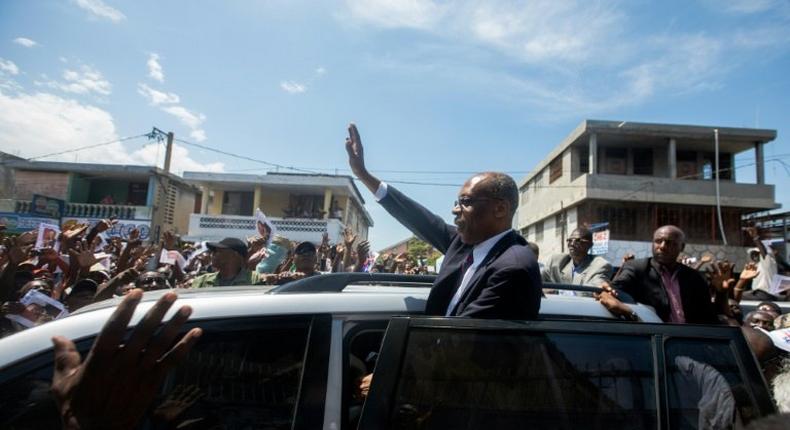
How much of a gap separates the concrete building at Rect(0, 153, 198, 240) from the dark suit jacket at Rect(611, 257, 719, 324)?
2165 centimetres

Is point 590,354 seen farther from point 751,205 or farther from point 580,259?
point 751,205

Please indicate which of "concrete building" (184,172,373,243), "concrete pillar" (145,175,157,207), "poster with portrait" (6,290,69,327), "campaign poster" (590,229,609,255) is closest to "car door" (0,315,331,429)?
"poster with portrait" (6,290,69,327)

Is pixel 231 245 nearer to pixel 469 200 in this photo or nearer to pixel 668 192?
pixel 469 200

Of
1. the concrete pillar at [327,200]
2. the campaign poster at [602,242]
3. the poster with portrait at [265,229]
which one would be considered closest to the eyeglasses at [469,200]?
the poster with portrait at [265,229]

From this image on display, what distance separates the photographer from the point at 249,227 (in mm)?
23719

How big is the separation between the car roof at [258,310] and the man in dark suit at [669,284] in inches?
65.0

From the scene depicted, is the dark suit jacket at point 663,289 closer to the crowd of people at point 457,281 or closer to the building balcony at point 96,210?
the crowd of people at point 457,281

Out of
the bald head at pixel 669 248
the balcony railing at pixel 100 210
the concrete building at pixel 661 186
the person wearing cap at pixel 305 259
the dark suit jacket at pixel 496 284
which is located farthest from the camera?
the balcony railing at pixel 100 210

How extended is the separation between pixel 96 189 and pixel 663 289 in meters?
28.1

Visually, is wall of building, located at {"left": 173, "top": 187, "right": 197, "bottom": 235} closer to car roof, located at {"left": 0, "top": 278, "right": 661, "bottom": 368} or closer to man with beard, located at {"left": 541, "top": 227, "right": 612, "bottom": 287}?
man with beard, located at {"left": 541, "top": 227, "right": 612, "bottom": 287}

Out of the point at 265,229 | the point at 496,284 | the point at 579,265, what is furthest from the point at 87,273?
the point at 579,265

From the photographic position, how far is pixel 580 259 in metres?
4.61

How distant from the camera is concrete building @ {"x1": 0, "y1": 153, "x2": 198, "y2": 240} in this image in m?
22.6

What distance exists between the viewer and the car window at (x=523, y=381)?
1472 millimetres
